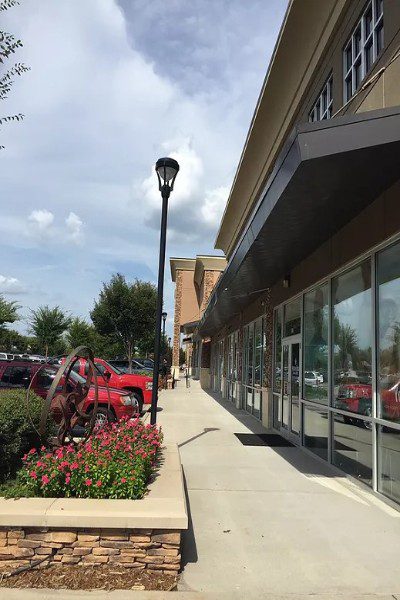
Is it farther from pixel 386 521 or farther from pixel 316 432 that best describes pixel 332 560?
pixel 316 432

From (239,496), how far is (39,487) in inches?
109

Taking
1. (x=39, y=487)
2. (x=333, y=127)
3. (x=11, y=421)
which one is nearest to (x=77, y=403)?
(x=11, y=421)

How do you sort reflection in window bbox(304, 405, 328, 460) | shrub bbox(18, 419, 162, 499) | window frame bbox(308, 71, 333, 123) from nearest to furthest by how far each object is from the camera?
shrub bbox(18, 419, 162, 499) → reflection in window bbox(304, 405, 328, 460) → window frame bbox(308, 71, 333, 123)

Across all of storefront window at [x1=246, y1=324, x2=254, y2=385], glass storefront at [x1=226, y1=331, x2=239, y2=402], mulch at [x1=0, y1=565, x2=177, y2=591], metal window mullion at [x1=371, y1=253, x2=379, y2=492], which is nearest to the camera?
mulch at [x1=0, y1=565, x2=177, y2=591]

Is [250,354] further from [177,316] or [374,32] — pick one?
[177,316]

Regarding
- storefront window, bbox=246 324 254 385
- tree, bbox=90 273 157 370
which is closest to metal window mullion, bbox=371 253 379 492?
storefront window, bbox=246 324 254 385

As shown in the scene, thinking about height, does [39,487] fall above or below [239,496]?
above

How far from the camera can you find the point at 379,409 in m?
6.33

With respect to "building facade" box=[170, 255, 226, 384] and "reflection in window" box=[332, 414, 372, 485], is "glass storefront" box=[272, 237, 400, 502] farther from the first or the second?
"building facade" box=[170, 255, 226, 384]

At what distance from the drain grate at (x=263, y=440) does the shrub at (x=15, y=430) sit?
545cm

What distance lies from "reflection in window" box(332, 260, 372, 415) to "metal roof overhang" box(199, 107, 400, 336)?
87cm

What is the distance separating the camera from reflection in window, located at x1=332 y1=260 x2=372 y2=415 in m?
6.82

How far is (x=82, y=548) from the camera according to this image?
3918mm

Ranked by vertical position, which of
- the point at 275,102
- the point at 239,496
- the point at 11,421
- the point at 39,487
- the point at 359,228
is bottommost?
the point at 239,496
